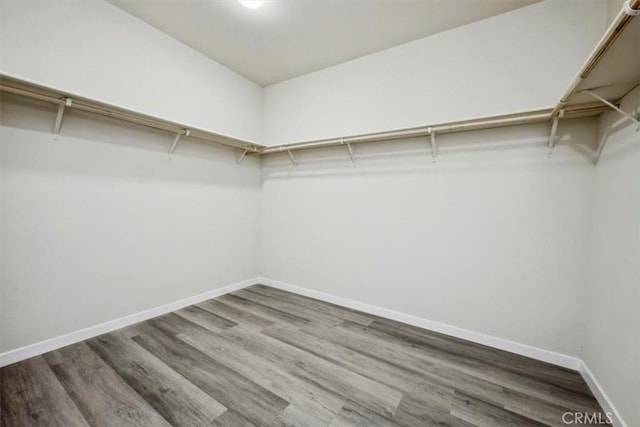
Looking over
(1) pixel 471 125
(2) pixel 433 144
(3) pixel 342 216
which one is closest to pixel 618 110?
(1) pixel 471 125

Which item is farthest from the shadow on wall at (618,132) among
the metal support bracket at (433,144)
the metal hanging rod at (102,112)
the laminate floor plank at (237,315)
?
the metal hanging rod at (102,112)

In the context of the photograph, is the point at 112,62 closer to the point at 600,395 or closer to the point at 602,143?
the point at 602,143

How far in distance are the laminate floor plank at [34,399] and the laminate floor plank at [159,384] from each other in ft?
0.92

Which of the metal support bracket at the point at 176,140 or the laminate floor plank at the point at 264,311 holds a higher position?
the metal support bracket at the point at 176,140

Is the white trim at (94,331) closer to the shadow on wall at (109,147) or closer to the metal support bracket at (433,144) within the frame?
the shadow on wall at (109,147)

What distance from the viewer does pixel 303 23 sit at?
2400 millimetres

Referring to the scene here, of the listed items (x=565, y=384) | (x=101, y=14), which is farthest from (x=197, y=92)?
(x=565, y=384)

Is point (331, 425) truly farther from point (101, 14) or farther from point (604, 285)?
point (101, 14)

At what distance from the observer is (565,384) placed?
5.87 feet

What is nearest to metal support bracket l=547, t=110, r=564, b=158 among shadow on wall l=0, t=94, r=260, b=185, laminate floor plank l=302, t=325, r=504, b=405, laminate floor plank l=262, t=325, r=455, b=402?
laminate floor plank l=302, t=325, r=504, b=405

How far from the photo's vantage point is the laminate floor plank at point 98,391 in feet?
4.69

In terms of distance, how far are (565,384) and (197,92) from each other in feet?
13.7

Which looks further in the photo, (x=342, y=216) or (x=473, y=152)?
(x=342, y=216)

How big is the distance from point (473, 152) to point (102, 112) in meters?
3.16
